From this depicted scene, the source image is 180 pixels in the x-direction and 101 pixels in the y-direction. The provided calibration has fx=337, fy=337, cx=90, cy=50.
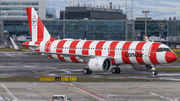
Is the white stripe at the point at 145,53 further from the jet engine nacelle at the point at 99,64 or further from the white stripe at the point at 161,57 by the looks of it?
the jet engine nacelle at the point at 99,64

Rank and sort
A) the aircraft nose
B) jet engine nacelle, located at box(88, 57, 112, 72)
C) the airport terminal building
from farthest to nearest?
the airport terminal building < jet engine nacelle, located at box(88, 57, 112, 72) < the aircraft nose

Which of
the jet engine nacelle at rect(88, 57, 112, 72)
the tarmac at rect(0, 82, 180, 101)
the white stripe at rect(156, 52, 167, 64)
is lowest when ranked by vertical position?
the tarmac at rect(0, 82, 180, 101)

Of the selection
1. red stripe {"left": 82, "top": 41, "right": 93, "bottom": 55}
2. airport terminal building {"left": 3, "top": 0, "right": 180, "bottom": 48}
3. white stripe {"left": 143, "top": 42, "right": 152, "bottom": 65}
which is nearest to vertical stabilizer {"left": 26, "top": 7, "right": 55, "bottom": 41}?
red stripe {"left": 82, "top": 41, "right": 93, "bottom": 55}

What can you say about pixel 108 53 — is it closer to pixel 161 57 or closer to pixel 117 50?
pixel 117 50

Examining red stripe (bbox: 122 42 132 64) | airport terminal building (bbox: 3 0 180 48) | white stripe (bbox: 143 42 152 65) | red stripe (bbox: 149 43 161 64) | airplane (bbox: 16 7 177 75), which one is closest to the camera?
red stripe (bbox: 149 43 161 64)

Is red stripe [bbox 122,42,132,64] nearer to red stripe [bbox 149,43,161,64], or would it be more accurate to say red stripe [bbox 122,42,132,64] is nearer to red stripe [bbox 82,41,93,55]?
red stripe [bbox 149,43,161,64]

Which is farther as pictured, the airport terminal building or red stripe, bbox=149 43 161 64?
the airport terminal building

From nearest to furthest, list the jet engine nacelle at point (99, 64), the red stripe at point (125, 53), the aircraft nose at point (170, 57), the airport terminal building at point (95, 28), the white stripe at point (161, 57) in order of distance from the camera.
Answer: the aircraft nose at point (170, 57), the white stripe at point (161, 57), the jet engine nacelle at point (99, 64), the red stripe at point (125, 53), the airport terminal building at point (95, 28)

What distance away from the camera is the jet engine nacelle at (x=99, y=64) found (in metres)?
46.3

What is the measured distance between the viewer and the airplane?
4581cm

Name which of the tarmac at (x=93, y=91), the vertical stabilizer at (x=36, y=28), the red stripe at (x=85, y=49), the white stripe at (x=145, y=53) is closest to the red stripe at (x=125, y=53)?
the white stripe at (x=145, y=53)

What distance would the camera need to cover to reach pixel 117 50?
48.3 metres

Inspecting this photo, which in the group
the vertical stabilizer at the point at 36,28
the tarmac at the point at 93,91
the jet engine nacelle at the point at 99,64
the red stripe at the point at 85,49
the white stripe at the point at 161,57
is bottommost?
the tarmac at the point at 93,91

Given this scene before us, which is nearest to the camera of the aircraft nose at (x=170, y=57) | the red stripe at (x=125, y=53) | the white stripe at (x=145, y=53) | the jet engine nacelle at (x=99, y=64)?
the aircraft nose at (x=170, y=57)
